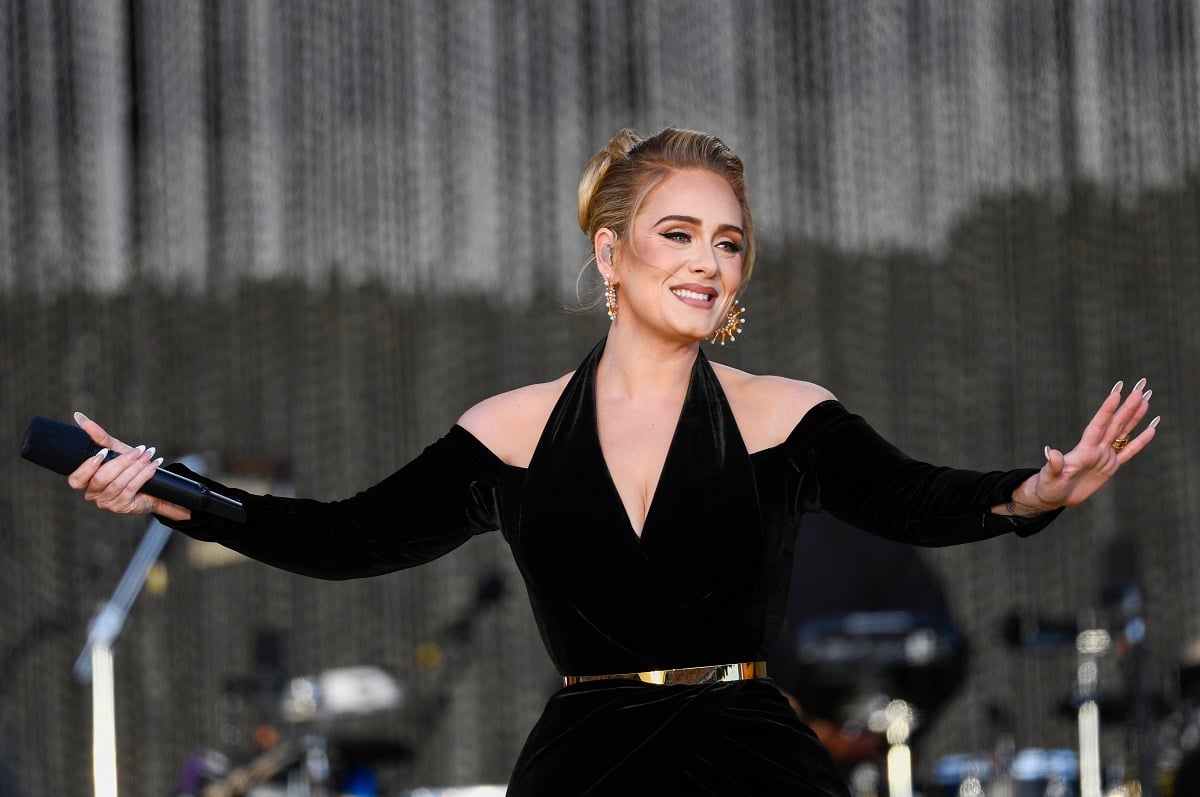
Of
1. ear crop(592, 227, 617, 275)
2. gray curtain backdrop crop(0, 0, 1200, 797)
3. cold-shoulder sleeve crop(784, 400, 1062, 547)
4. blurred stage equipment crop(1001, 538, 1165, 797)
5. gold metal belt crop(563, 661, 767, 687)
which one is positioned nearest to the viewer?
cold-shoulder sleeve crop(784, 400, 1062, 547)

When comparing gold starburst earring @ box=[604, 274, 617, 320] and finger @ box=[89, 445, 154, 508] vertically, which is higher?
gold starburst earring @ box=[604, 274, 617, 320]

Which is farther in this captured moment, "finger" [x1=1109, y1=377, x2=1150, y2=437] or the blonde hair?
the blonde hair

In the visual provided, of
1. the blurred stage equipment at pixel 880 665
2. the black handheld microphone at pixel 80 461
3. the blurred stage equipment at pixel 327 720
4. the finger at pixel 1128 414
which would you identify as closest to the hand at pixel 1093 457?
the finger at pixel 1128 414

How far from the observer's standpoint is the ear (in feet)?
6.43

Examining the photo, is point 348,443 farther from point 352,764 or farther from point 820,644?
point 820,644

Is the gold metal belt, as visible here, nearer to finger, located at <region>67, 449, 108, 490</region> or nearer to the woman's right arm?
the woman's right arm

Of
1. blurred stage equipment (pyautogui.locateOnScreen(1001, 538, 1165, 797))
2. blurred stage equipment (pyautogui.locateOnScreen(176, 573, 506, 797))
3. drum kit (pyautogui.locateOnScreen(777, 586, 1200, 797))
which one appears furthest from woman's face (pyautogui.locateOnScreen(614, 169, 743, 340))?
blurred stage equipment (pyautogui.locateOnScreen(176, 573, 506, 797))

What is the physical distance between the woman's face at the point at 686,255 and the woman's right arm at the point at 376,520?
0.28 meters

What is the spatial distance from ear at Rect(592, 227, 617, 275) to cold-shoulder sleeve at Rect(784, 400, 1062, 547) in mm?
330

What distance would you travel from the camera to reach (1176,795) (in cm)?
414

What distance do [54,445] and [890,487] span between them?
2.93ft

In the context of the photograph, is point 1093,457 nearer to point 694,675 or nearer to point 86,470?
point 694,675

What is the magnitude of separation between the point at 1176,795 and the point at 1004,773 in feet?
1.48

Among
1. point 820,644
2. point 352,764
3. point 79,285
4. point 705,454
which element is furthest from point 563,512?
point 79,285
